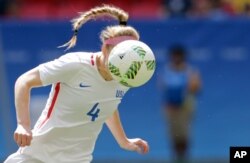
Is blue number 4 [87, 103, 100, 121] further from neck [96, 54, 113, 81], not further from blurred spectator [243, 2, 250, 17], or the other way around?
blurred spectator [243, 2, 250, 17]

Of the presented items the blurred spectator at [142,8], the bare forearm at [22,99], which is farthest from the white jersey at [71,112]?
the blurred spectator at [142,8]

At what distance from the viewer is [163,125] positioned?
11867mm

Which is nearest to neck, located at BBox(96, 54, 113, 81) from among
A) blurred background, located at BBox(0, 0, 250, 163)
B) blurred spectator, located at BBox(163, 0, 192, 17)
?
blurred background, located at BBox(0, 0, 250, 163)

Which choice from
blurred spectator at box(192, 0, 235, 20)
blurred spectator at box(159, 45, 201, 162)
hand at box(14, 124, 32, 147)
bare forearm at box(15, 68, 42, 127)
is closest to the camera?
hand at box(14, 124, 32, 147)

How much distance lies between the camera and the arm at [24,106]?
5555 millimetres

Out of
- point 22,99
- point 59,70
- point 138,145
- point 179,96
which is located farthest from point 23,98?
point 179,96

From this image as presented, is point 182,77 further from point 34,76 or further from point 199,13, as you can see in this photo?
point 34,76

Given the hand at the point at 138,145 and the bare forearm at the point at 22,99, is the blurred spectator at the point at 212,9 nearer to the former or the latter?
the hand at the point at 138,145

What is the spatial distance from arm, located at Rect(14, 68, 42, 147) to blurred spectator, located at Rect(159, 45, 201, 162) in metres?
5.85

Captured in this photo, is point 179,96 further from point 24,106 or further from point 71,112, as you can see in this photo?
point 24,106

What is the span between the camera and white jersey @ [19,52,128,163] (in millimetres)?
6043

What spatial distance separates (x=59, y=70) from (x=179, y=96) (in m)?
5.90

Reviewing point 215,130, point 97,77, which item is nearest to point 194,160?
point 215,130

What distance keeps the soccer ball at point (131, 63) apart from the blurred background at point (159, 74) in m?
5.88
